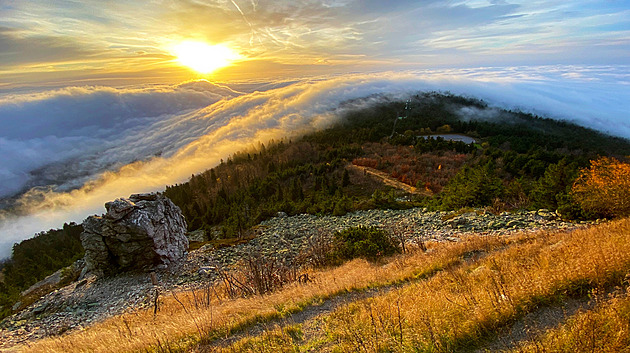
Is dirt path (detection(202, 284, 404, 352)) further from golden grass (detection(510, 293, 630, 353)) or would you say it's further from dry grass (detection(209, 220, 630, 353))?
golden grass (detection(510, 293, 630, 353))

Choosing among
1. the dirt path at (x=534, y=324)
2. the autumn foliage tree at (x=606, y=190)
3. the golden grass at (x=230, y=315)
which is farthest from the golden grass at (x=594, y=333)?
the autumn foliage tree at (x=606, y=190)

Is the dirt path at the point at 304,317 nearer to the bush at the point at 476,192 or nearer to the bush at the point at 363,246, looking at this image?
the bush at the point at 363,246

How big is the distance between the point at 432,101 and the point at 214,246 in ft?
664

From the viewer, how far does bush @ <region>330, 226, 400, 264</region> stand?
14.6 m

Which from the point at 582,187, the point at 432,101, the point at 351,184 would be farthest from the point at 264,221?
the point at 432,101

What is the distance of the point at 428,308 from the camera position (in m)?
5.84

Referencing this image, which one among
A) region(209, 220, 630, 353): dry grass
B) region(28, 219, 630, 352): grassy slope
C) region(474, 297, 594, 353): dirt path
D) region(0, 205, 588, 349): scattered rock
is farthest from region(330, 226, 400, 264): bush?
region(474, 297, 594, 353): dirt path

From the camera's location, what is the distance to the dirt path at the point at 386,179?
44.6m

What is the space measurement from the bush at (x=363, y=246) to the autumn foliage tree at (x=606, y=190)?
10.3 metres

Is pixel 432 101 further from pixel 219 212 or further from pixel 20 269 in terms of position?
pixel 20 269

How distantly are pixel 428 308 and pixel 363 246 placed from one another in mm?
9087

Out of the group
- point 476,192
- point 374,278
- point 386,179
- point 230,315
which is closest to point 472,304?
point 374,278

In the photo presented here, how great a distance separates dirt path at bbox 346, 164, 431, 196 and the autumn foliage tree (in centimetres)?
2613

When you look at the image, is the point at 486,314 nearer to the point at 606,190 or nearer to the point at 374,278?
the point at 374,278
